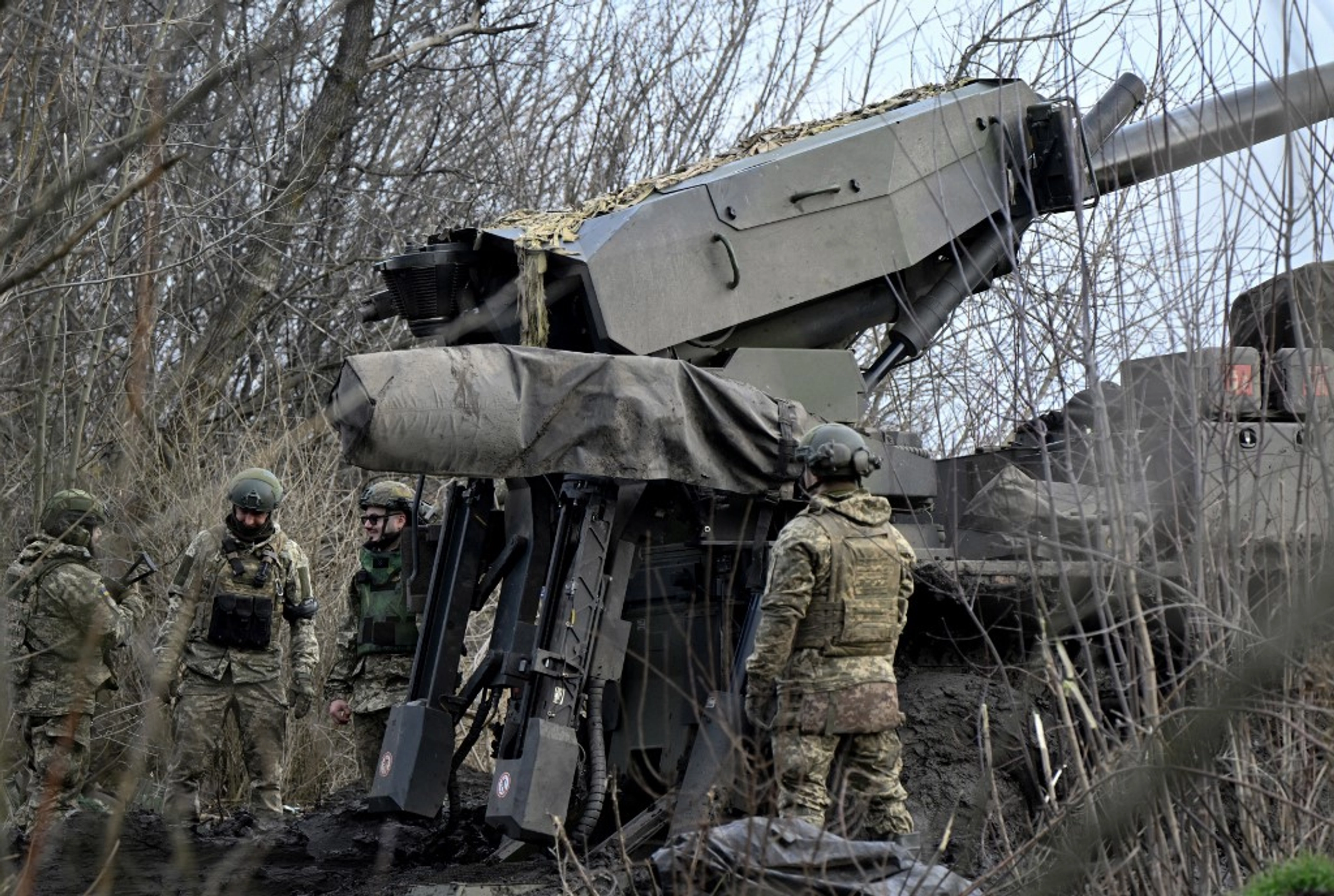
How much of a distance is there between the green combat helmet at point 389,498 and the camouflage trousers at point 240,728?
3.87ft

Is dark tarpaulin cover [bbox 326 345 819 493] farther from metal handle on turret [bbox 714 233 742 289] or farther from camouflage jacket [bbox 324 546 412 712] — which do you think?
camouflage jacket [bbox 324 546 412 712]

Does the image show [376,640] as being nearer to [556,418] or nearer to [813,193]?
[556,418]

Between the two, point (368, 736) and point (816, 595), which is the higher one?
point (816, 595)

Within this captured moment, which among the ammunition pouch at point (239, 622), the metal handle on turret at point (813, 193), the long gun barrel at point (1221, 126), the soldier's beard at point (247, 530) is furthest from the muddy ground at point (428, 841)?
the long gun barrel at point (1221, 126)

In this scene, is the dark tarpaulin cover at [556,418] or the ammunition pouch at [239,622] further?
the ammunition pouch at [239,622]

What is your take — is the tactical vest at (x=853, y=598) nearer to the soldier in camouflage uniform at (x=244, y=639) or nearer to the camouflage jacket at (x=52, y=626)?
the soldier in camouflage uniform at (x=244, y=639)

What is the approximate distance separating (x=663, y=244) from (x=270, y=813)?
13.7 feet

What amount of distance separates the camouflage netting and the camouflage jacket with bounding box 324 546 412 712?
3.06 meters

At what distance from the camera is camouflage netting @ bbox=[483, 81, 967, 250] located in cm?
809

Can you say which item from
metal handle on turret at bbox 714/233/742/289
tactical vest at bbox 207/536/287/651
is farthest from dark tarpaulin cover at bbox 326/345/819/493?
tactical vest at bbox 207/536/287/651

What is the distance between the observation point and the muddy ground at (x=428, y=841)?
768 centimetres

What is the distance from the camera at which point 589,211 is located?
27.2 feet

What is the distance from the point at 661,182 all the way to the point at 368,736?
13.2 feet

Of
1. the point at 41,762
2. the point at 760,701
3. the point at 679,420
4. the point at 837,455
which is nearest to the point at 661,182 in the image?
the point at 679,420
